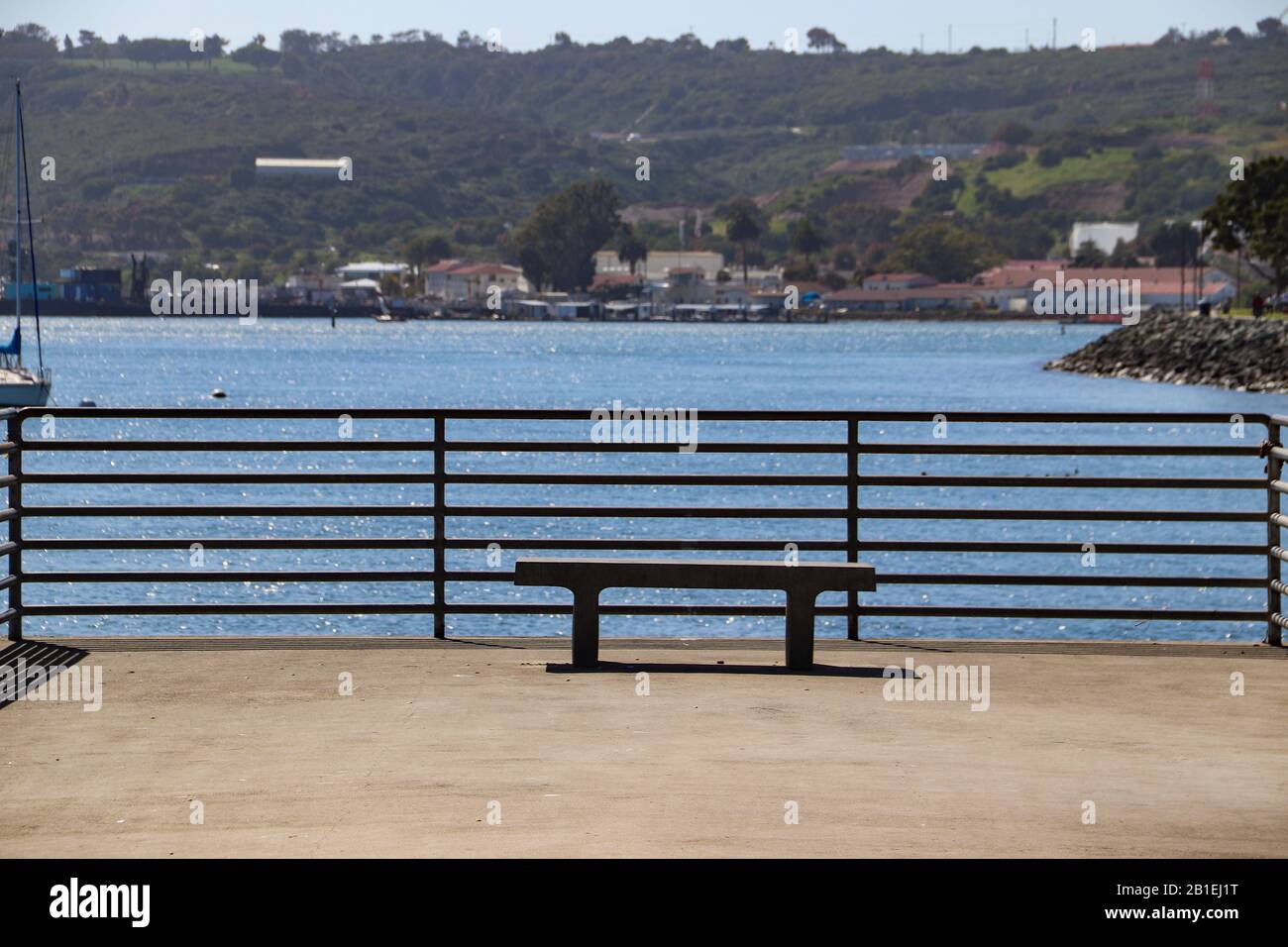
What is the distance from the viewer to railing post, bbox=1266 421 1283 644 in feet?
36.8

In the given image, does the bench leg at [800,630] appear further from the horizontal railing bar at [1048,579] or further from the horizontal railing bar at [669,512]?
the horizontal railing bar at [669,512]

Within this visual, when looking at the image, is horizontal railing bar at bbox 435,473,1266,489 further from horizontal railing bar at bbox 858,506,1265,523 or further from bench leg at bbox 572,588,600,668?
bench leg at bbox 572,588,600,668

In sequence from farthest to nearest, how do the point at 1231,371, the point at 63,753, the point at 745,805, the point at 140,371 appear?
the point at 140,371
the point at 1231,371
the point at 63,753
the point at 745,805

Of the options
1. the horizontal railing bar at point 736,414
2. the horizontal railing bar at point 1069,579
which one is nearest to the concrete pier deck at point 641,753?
the horizontal railing bar at point 1069,579

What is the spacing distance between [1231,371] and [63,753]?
96.9 metres

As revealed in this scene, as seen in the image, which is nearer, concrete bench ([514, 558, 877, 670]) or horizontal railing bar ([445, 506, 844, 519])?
concrete bench ([514, 558, 877, 670])

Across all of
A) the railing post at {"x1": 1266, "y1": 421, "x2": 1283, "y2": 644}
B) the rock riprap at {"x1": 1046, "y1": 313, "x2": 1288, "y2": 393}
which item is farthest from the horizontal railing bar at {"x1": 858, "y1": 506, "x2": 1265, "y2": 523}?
the rock riprap at {"x1": 1046, "y1": 313, "x2": 1288, "y2": 393}

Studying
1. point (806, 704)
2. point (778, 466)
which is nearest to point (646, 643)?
point (806, 704)

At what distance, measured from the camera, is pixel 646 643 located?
11391 millimetres

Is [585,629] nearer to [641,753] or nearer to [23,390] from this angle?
[641,753]

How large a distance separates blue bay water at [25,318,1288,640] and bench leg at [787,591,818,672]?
140 cm

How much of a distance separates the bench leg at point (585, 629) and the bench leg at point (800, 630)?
1.08 meters

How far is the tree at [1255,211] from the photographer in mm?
123188
